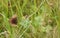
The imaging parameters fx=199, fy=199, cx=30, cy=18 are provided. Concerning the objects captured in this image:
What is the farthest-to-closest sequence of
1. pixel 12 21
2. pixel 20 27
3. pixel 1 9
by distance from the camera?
pixel 1 9, pixel 20 27, pixel 12 21

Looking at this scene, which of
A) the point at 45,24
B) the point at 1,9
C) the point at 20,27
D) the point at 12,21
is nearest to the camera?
the point at 12,21

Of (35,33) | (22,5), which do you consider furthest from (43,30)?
(22,5)

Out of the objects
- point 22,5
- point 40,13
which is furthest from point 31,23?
point 22,5

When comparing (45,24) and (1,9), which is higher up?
(1,9)

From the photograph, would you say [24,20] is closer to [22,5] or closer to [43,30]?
[43,30]

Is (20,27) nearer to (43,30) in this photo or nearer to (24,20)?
(24,20)

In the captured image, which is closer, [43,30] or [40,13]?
[43,30]
